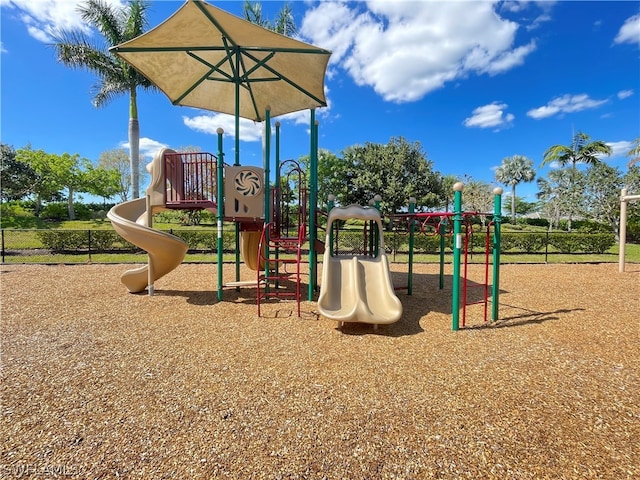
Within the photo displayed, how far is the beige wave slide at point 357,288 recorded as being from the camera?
4422mm

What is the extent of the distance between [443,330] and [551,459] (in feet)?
8.32

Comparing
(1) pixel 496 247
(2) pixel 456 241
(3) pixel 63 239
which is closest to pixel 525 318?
(1) pixel 496 247

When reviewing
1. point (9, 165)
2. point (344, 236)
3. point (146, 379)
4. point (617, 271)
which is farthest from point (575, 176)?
point (9, 165)

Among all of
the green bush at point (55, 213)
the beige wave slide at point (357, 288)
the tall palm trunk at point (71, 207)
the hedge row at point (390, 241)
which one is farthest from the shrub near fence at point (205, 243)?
the green bush at point (55, 213)

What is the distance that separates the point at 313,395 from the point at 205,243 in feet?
42.0

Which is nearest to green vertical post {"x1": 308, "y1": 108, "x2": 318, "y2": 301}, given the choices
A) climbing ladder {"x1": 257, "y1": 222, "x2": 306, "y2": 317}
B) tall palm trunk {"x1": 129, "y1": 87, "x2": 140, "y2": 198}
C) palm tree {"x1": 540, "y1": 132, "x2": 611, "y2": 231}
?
climbing ladder {"x1": 257, "y1": 222, "x2": 306, "y2": 317}

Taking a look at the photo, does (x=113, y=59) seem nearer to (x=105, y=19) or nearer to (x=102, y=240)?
(x=105, y=19)

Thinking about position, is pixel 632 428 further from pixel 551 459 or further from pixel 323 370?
pixel 323 370

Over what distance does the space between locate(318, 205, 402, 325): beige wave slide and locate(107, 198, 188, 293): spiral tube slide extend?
131 inches

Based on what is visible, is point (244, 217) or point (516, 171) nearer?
point (244, 217)

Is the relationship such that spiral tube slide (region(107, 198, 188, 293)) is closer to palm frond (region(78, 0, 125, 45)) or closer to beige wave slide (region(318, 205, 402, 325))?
beige wave slide (region(318, 205, 402, 325))

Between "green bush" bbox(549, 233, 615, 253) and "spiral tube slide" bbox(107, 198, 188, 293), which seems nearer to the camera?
"spiral tube slide" bbox(107, 198, 188, 293)

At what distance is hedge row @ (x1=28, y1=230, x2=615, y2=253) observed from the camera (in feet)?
43.7

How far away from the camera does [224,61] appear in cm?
650
